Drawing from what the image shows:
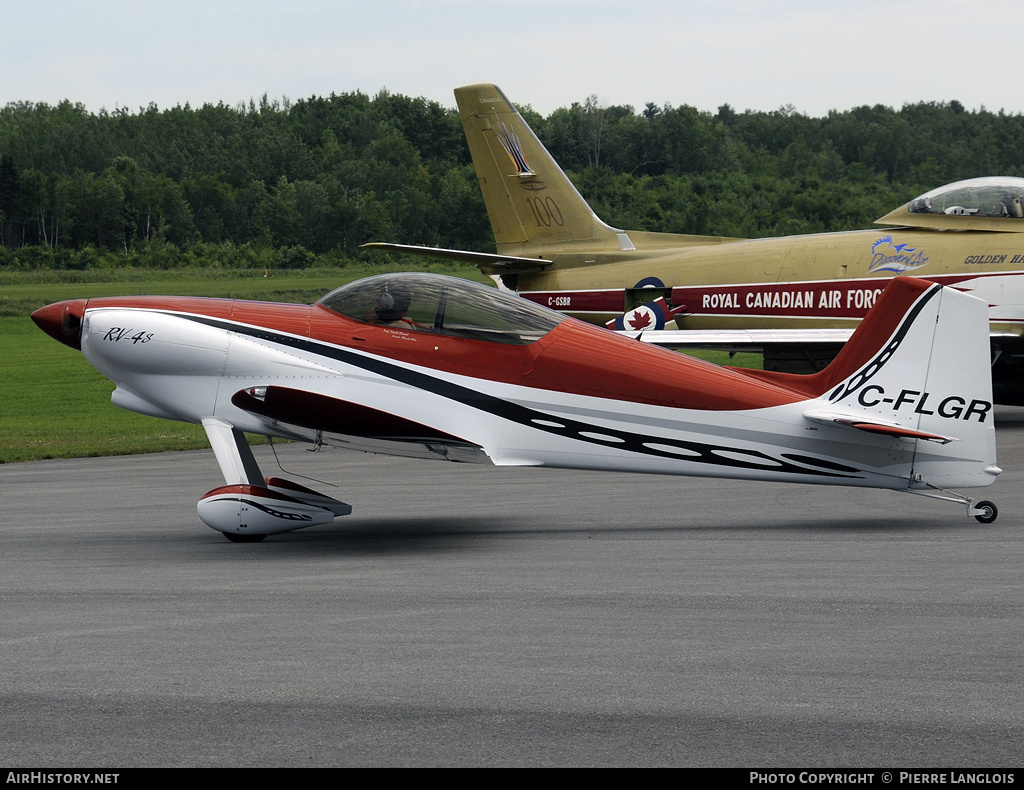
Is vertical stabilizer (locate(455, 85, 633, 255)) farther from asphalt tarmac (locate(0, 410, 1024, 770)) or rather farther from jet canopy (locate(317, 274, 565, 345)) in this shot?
jet canopy (locate(317, 274, 565, 345))

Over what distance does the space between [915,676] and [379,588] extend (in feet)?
12.0

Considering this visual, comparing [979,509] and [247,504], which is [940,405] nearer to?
[979,509]

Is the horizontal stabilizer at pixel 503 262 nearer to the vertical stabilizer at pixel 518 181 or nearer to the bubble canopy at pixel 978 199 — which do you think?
the vertical stabilizer at pixel 518 181

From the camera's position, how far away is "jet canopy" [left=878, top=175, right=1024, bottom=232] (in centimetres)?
1991

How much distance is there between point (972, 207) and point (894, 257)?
5.02 ft

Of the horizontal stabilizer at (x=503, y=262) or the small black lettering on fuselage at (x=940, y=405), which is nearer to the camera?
the small black lettering on fuselage at (x=940, y=405)

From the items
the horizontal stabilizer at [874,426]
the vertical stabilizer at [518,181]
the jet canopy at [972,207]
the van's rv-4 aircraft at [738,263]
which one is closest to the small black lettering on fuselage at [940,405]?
the horizontal stabilizer at [874,426]

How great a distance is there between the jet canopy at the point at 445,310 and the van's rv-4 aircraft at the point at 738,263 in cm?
1068

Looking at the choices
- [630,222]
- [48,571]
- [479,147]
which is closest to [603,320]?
[479,147]

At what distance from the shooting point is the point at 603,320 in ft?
78.6

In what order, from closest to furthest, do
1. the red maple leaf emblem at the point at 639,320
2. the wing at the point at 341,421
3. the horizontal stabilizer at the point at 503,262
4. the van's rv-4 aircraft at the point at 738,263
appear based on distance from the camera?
the wing at the point at 341,421
the van's rv-4 aircraft at the point at 738,263
the red maple leaf emblem at the point at 639,320
the horizontal stabilizer at the point at 503,262

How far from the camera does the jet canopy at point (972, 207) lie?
19.9m

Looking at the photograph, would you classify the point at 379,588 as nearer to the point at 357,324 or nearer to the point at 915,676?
the point at 357,324
